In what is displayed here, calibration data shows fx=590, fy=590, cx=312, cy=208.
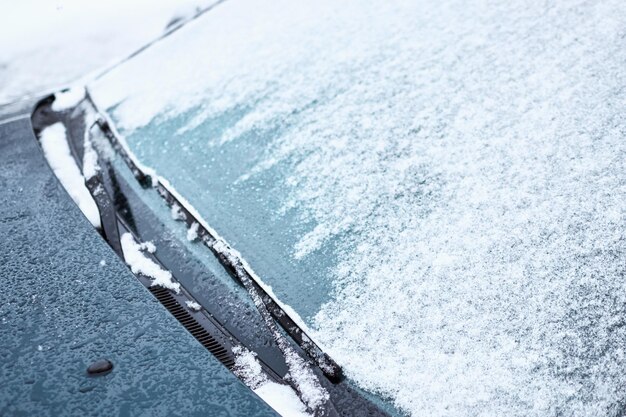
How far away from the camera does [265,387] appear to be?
1.01m

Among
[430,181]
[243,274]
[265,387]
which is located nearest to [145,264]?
[243,274]

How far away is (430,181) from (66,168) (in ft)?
3.29

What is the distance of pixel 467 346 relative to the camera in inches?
39.9

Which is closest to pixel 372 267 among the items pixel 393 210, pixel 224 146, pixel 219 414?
pixel 393 210

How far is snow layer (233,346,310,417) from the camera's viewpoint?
964mm

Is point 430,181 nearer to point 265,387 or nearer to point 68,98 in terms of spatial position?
point 265,387

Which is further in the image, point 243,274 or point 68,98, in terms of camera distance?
point 68,98

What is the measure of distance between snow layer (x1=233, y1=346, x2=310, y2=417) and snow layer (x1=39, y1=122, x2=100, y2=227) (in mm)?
544

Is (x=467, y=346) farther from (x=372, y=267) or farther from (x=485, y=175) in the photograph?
(x=485, y=175)

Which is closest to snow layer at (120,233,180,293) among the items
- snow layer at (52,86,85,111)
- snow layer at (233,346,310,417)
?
snow layer at (233,346,310,417)

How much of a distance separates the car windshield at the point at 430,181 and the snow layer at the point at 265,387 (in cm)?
11

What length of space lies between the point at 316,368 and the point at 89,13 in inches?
161

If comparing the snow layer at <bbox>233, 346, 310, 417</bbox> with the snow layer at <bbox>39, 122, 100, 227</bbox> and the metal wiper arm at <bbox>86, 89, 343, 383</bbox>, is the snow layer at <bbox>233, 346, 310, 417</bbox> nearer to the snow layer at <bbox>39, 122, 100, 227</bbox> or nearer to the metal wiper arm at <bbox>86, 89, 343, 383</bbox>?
the metal wiper arm at <bbox>86, 89, 343, 383</bbox>

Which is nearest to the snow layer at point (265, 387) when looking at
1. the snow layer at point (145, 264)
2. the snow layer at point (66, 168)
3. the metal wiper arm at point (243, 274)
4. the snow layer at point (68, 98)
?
the metal wiper arm at point (243, 274)
